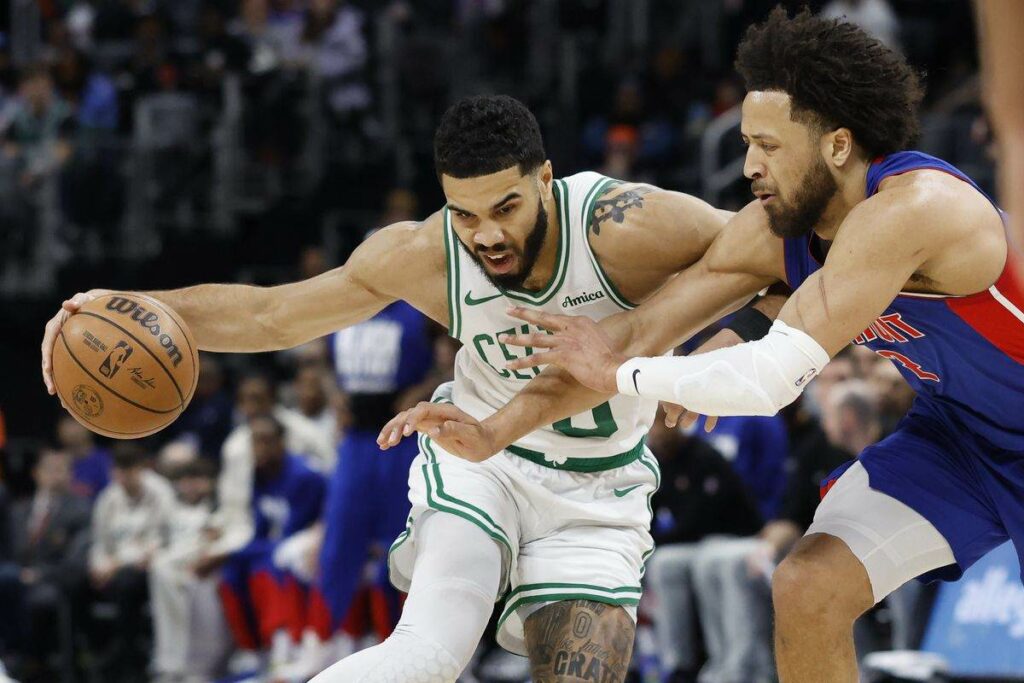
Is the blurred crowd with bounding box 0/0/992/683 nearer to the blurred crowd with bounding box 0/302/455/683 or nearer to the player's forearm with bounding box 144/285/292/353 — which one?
the blurred crowd with bounding box 0/302/455/683

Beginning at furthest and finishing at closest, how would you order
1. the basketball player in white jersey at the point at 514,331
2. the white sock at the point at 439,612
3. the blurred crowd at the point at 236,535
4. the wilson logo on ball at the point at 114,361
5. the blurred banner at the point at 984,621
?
the blurred crowd at the point at 236,535 < the blurred banner at the point at 984,621 < the wilson logo on ball at the point at 114,361 < the basketball player in white jersey at the point at 514,331 < the white sock at the point at 439,612

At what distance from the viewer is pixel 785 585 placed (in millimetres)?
4070

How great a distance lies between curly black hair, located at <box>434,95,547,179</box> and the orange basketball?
0.99 meters

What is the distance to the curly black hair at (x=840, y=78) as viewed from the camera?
4047 millimetres

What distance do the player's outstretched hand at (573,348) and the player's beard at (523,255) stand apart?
215 mm

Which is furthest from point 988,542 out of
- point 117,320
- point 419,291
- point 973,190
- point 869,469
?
point 117,320

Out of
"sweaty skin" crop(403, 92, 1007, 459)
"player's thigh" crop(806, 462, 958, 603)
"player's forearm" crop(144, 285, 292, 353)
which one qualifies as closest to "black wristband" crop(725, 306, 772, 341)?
"sweaty skin" crop(403, 92, 1007, 459)

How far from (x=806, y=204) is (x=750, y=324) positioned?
622 millimetres

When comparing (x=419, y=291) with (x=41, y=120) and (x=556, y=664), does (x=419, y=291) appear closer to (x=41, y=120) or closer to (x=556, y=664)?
(x=556, y=664)

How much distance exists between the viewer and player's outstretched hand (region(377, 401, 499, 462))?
3.91 m

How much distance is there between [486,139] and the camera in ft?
13.8

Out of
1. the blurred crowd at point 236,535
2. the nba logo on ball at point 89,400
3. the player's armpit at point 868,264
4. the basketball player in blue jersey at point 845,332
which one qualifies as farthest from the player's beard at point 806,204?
the blurred crowd at point 236,535

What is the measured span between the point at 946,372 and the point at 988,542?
0.55 meters

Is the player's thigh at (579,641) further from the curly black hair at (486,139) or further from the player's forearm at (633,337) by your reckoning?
the curly black hair at (486,139)
